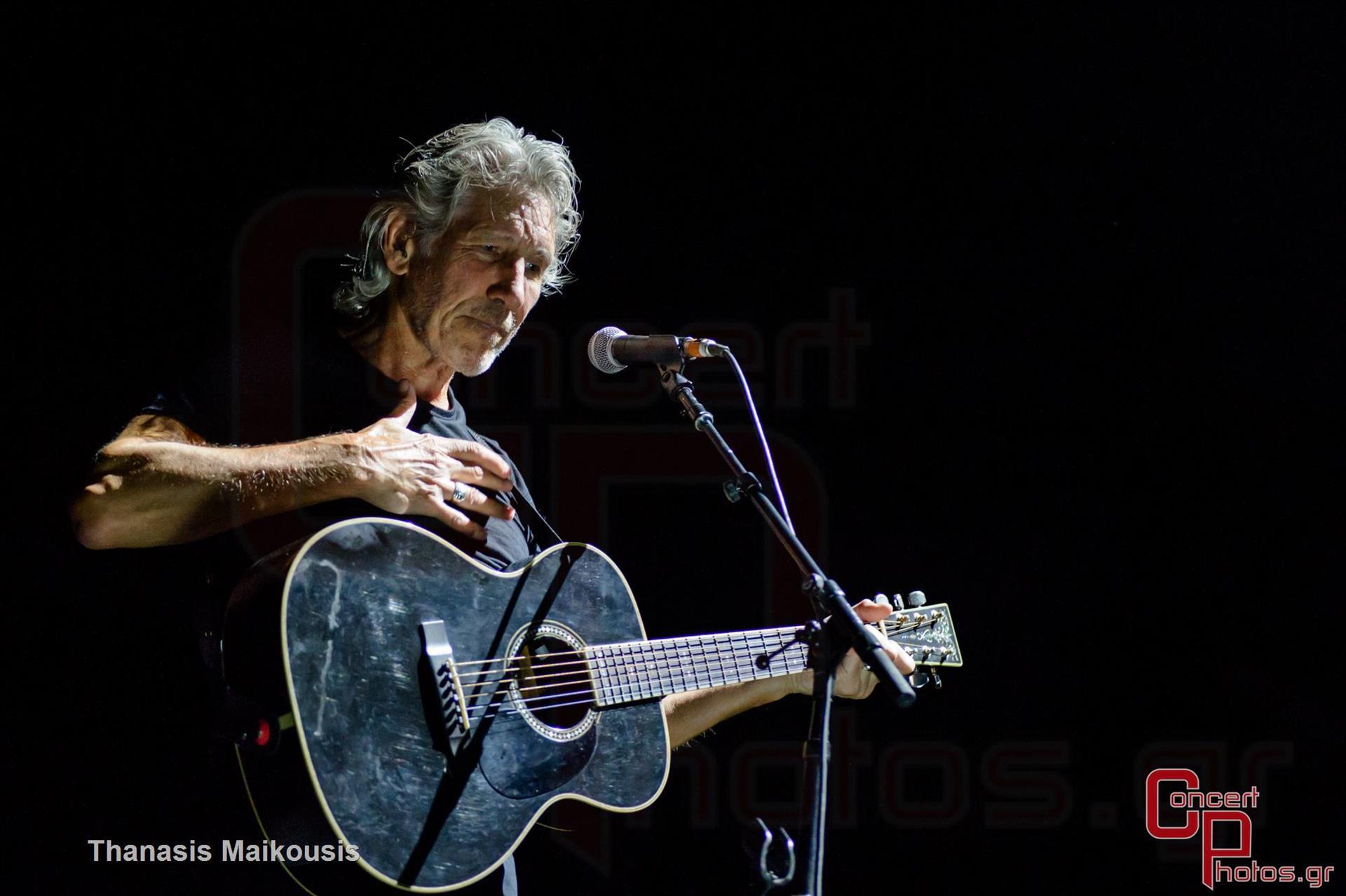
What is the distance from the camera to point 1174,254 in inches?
144

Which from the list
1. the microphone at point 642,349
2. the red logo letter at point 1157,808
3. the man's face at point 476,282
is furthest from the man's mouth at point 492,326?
the red logo letter at point 1157,808

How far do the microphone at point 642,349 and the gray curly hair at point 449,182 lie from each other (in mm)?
526

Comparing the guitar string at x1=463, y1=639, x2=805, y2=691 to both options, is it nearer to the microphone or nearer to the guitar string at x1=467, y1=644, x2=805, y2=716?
the guitar string at x1=467, y1=644, x2=805, y2=716

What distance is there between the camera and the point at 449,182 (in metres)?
2.61

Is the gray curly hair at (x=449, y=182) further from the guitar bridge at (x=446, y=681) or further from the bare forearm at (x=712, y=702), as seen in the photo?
the bare forearm at (x=712, y=702)

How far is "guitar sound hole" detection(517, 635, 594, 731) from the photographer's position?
6.79 ft

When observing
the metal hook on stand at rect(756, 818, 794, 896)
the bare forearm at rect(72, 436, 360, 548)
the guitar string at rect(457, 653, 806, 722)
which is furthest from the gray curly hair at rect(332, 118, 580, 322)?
the metal hook on stand at rect(756, 818, 794, 896)

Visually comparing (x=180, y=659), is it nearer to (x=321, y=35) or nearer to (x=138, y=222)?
(x=138, y=222)

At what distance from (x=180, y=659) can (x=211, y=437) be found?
0.59 metres

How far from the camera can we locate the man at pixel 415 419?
201 centimetres

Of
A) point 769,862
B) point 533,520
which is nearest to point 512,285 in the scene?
point 533,520

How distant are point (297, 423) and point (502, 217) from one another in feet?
2.36

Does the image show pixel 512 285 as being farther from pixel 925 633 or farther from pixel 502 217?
pixel 925 633

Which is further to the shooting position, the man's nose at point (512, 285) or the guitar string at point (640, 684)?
the man's nose at point (512, 285)
